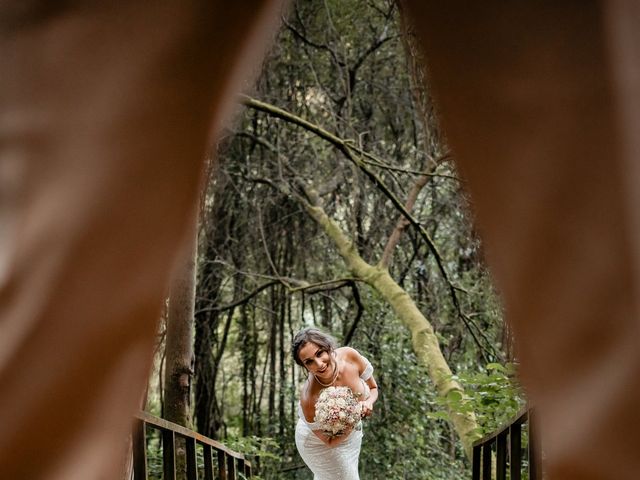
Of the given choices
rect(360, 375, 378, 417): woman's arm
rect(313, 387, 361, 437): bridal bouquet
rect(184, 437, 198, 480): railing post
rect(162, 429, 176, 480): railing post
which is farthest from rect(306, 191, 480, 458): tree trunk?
rect(162, 429, 176, 480): railing post

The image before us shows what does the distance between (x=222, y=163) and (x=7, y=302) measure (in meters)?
6.52

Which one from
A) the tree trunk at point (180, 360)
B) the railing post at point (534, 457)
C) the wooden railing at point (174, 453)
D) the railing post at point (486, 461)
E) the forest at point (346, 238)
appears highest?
the forest at point (346, 238)

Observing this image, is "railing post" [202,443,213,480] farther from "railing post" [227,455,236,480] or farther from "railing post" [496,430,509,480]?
"railing post" [496,430,509,480]

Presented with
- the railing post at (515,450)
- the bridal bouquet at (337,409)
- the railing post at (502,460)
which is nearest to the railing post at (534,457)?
the railing post at (515,450)

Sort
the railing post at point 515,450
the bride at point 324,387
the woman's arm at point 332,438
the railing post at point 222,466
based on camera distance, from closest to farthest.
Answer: the railing post at point 515,450
the railing post at point 222,466
the bride at point 324,387
the woman's arm at point 332,438

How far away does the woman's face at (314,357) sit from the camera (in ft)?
15.6

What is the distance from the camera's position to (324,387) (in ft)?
16.3

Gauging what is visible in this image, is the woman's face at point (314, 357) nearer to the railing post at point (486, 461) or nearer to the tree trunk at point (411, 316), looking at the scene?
the tree trunk at point (411, 316)

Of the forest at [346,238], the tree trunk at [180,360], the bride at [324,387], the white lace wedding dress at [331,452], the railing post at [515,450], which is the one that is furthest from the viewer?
the forest at [346,238]

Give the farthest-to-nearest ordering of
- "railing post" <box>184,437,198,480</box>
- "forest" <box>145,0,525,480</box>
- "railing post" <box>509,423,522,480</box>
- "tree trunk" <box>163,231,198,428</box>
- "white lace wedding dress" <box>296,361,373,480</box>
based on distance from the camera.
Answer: "forest" <box>145,0,525,480</box> < "white lace wedding dress" <box>296,361,373,480</box> < "tree trunk" <box>163,231,198,428</box> < "railing post" <box>184,437,198,480</box> < "railing post" <box>509,423,522,480</box>

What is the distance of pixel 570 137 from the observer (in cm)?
39

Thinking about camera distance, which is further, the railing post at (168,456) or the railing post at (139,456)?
A: the railing post at (168,456)

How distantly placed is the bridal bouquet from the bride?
0.64 feet

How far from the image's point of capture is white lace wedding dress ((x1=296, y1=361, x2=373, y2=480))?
16.9 feet
